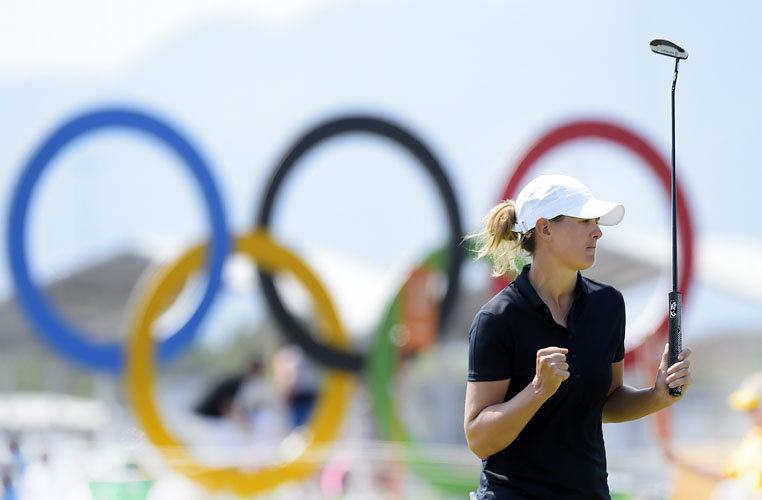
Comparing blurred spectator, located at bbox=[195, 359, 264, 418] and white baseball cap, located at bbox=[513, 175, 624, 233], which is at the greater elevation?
white baseball cap, located at bbox=[513, 175, 624, 233]

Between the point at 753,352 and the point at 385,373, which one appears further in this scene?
the point at 753,352

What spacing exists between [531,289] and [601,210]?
0.24m

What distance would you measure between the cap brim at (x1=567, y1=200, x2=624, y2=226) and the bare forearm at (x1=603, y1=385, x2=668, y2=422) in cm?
39

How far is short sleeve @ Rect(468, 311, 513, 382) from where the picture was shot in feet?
7.27

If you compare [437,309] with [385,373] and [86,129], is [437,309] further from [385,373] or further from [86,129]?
[86,129]

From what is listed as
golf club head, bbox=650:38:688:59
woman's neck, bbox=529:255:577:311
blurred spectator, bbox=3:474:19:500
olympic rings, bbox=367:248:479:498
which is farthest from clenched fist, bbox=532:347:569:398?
olympic rings, bbox=367:248:479:498

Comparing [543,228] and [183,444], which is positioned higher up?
[543,228]

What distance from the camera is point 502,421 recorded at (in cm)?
215

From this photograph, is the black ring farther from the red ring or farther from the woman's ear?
the woman's ear

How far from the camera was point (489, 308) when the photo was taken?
2270 millimetres

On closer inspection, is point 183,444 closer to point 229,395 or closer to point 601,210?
point 229,395

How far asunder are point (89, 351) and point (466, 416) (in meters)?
7.33

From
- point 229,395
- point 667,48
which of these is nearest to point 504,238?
point 667,48

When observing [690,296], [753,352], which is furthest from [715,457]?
[753,352]
